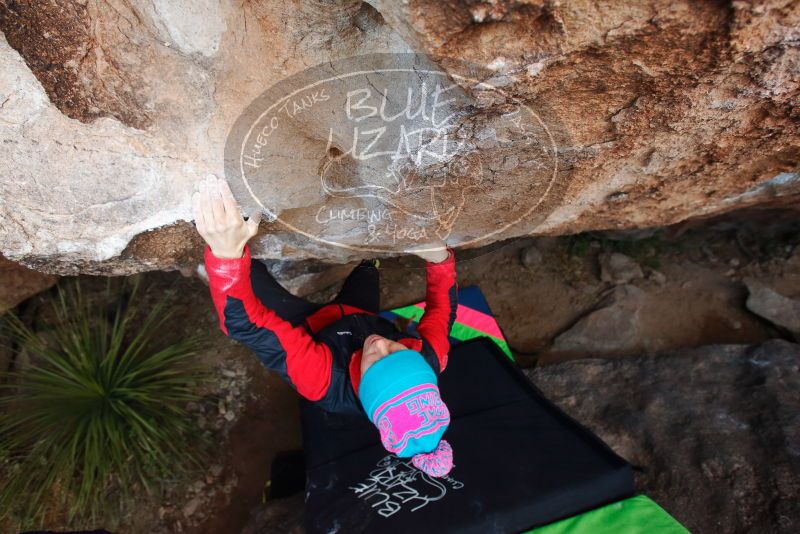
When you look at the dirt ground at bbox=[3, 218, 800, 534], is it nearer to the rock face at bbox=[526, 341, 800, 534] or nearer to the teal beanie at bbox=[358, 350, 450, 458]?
the rock face at bbox=[526, 341, 800, 534]

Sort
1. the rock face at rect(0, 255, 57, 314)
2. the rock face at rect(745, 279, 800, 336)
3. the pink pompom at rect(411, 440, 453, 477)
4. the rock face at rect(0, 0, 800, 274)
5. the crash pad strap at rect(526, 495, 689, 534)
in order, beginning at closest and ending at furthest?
the rock face at rect(0, 0, 800, 274) → the pink pompom at rect(411, 440, 453, 477) → the crash pad strap at rect(526, 495, 689, 534) → the rock face at rect(0, 255, 57, 314) → the rock face at rect(745, 279, 800, 336)

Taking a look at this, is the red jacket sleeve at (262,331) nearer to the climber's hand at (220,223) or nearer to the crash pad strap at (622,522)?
the climber's hand at (220,223)

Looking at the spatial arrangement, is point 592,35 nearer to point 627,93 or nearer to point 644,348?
point 627,93

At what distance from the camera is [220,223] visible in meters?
1.32

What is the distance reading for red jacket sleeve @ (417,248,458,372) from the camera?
1.93m

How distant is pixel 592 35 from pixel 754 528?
6.27 ft

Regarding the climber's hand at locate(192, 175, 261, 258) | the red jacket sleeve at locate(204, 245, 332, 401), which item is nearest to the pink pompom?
the red jacket sleeve at locate(204, 245, 332, 401)

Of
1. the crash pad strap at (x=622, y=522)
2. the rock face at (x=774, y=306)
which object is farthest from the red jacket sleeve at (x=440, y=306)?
the rock face at (x=774, y=306)

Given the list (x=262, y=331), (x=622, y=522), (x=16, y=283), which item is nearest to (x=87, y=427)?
(x=16, y=283)

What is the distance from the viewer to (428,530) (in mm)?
1810

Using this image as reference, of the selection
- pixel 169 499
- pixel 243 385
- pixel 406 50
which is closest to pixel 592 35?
pixel 406 50

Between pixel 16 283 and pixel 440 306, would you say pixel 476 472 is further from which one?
pixel 16 283

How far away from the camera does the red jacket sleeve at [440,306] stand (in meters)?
1.93

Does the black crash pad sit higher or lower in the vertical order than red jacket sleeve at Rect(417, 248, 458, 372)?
lower
